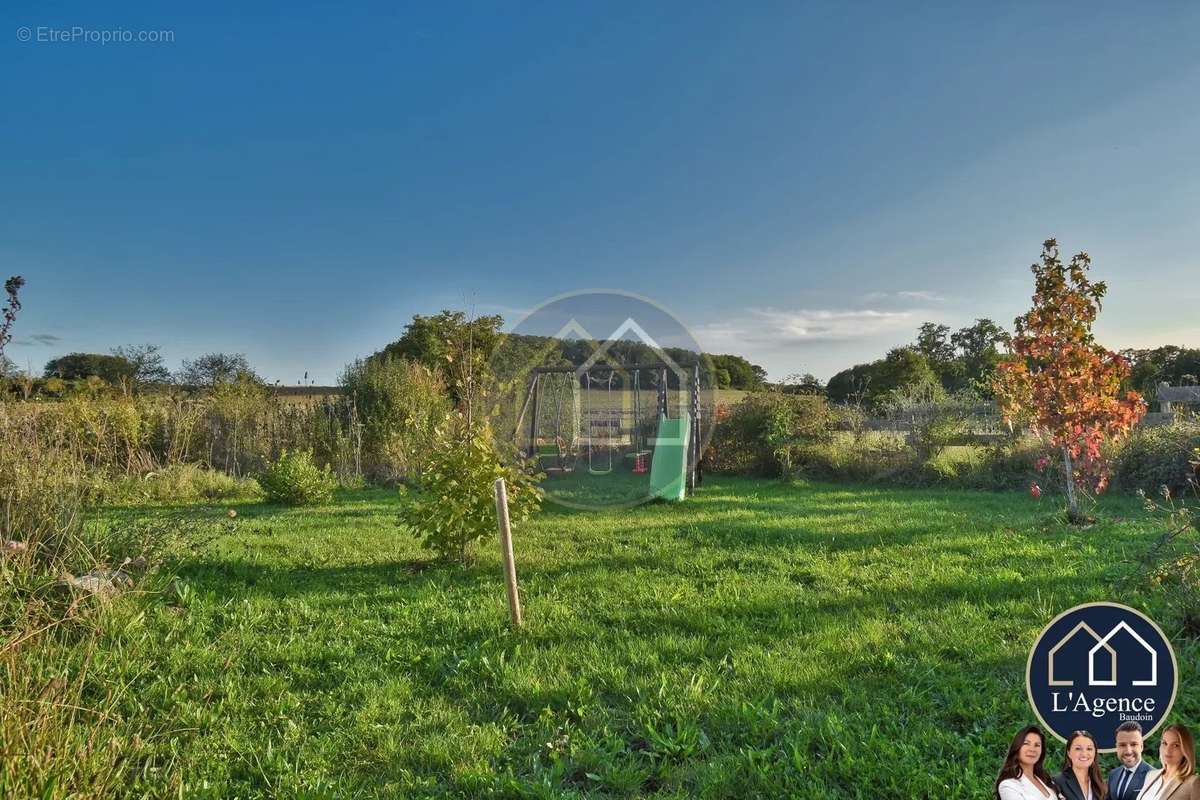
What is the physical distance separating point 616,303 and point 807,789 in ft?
27.0

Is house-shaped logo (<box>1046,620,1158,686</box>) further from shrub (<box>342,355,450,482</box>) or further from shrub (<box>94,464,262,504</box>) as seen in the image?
shrub (<box>342,355,450,482</box>)

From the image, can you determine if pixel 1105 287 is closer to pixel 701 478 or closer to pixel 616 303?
pixel 616 303

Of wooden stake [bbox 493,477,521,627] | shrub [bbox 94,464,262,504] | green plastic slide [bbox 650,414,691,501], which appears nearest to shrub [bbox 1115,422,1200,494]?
green plastic slide [bbox 650,414,691,501]

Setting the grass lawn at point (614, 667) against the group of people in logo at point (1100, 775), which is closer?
the group of people in logo at point (1100, 775)

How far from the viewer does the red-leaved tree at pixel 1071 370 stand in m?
7.01

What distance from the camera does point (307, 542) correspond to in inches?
261

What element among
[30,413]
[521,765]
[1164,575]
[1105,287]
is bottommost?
[521,765]

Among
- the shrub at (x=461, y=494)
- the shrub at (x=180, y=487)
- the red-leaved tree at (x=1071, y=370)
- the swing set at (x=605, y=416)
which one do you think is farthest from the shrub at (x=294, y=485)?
the red-leaved tree at (x=1071, y=370)

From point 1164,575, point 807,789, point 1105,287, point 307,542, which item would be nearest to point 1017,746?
point 807,789

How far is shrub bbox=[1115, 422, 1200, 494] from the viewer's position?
9125 mm

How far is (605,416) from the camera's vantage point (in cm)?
1330

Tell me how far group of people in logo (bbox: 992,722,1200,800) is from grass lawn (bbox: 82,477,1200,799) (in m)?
0.71

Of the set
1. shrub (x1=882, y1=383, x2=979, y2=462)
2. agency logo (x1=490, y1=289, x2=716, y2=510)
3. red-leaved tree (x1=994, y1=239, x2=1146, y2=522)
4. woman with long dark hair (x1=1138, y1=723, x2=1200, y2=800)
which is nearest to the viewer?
woman with long dark hair (x1=1138, y1=723, x2=1200, y2=800)

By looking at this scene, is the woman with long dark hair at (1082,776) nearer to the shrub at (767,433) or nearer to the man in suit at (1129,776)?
the man in suit at (1129,776)
